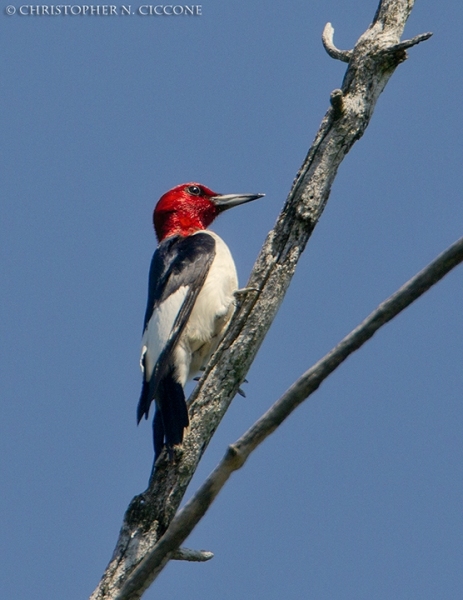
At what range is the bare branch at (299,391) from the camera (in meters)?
2.67

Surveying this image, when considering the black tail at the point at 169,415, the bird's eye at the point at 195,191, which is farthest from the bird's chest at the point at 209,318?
the bird's eye at the point at 195,191

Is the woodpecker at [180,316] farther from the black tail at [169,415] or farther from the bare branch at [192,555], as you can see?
the bare branch at [192,555]

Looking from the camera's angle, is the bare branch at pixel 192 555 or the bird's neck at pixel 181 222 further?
the bird's neck at pixel 181 222

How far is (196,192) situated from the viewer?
737cm

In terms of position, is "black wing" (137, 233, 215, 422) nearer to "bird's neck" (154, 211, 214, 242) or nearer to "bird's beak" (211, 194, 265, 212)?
"bird's neck" (154, 211, 214, 242)

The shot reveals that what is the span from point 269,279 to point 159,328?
4.97 feet

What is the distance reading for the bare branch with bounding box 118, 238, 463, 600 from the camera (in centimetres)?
267

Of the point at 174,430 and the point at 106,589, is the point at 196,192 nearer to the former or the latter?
the point at 174,430

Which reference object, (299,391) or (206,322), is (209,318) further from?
(299,391)

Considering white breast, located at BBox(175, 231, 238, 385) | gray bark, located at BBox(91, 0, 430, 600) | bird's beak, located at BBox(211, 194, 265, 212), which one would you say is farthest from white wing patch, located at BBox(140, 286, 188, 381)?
bird's beak, located at BBox(211, 194, 265, 212)

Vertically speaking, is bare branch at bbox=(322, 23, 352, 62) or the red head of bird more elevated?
the red head of bird

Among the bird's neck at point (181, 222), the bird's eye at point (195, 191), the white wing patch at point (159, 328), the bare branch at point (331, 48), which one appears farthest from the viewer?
the bird's eye at point (195, 191)

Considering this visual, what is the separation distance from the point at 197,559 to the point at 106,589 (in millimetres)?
398

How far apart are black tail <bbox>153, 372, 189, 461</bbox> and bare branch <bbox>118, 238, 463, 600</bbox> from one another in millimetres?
1110
